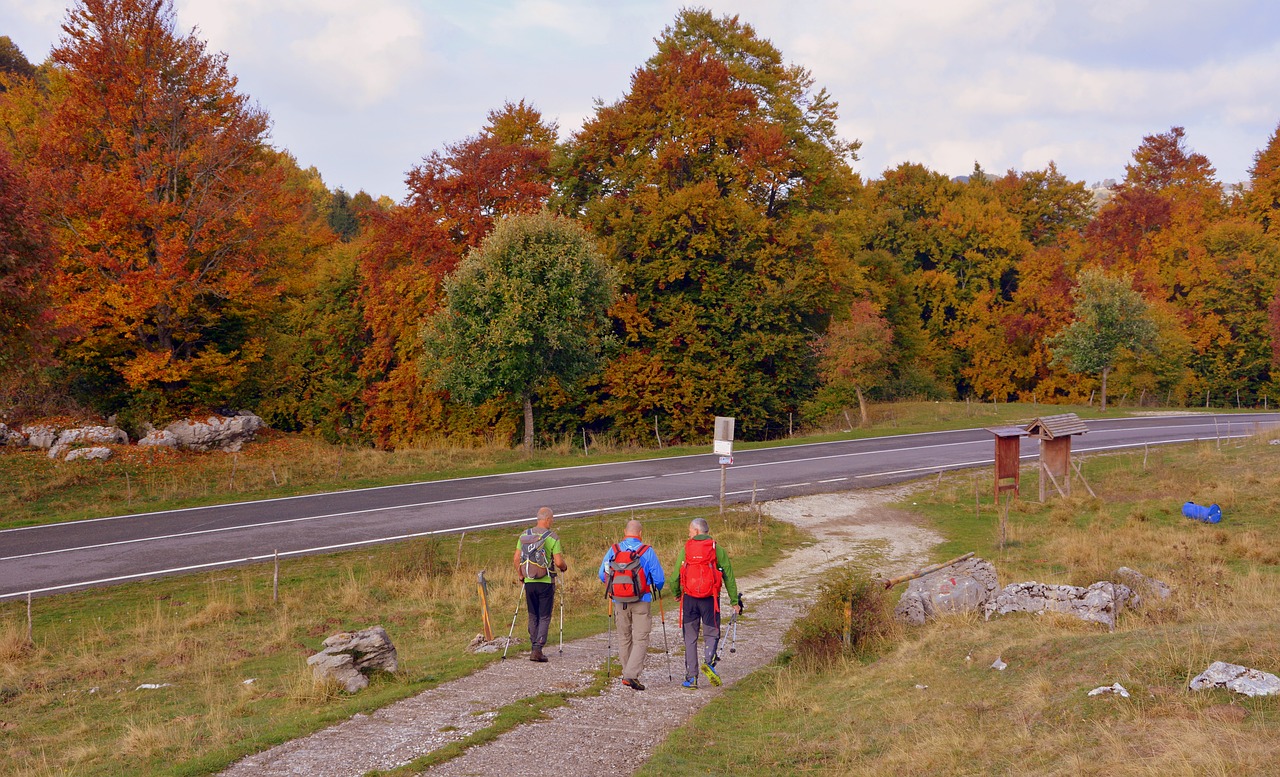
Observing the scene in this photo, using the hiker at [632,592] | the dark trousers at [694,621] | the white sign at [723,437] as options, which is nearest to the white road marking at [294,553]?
the white sign at [723,437]

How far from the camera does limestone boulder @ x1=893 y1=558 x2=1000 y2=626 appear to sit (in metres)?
13.5

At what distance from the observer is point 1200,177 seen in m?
69.2

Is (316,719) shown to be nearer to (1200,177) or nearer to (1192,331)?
(1192,331)

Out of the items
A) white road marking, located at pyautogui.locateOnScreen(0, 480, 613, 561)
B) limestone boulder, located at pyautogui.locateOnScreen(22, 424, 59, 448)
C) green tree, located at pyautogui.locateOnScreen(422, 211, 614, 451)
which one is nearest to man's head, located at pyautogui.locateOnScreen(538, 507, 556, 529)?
white road marking, located at pyautogui.locateOnScreen(0, 480, 613, 561)

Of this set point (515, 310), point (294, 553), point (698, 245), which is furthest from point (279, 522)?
point (698, 245)

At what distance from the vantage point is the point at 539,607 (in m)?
11.8

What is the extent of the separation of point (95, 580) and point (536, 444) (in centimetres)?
2335

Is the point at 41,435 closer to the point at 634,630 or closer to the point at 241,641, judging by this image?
the point at 241,641

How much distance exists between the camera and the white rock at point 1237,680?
297 inches

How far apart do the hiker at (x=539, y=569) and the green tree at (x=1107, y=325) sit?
43.7m

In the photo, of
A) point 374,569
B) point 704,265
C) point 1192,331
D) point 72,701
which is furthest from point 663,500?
point 1192,331

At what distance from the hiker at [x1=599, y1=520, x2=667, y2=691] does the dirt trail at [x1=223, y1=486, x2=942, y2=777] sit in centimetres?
39

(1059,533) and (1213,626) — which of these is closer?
(1213,626)

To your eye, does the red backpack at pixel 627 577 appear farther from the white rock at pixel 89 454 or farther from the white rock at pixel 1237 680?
the white rock at pixel 89 454
